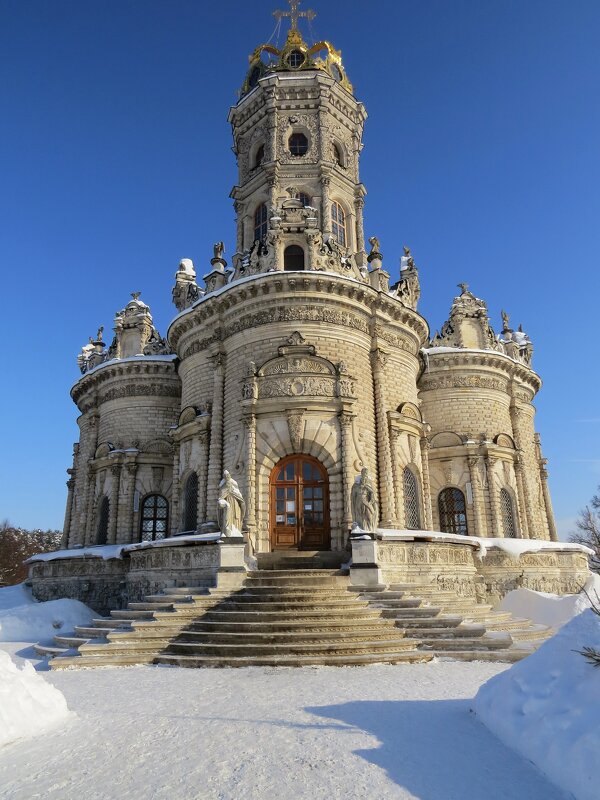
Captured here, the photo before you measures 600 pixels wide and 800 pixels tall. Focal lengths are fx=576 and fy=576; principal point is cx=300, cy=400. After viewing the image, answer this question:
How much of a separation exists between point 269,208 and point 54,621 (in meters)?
18.9

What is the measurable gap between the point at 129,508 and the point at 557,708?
23.1 m

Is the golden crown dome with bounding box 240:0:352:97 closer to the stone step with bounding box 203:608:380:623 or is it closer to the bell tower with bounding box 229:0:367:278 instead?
the bell tower with bounding box 229:0:367:278

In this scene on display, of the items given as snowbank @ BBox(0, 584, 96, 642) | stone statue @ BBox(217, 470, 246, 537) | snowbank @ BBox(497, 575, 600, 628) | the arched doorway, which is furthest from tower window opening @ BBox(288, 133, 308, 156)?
snowbank @ BBox(0, 584, 96, 642)

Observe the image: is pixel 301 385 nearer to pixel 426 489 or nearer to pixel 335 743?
pixel 426 489

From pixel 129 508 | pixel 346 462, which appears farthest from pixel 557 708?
pixel 129 508

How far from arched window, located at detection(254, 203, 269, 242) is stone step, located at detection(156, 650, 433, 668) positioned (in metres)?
20.2

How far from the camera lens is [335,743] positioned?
6184mm

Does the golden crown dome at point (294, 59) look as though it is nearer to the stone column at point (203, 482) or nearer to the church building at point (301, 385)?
the church building at point (301, 385)

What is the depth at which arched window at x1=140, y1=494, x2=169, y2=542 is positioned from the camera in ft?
86.2

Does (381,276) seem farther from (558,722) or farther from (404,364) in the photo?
(558,722)

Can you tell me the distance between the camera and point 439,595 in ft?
51.5

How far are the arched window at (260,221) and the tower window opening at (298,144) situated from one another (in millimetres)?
3011

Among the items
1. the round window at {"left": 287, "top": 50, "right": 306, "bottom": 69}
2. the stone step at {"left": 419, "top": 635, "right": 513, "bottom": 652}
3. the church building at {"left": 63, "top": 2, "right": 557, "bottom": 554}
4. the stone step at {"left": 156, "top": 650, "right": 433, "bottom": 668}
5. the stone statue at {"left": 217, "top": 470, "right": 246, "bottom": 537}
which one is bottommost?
the stone step at {"left": 156, "top": 650, "right": 433, "bottom": 668}

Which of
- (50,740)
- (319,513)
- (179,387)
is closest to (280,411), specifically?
(319,513)
